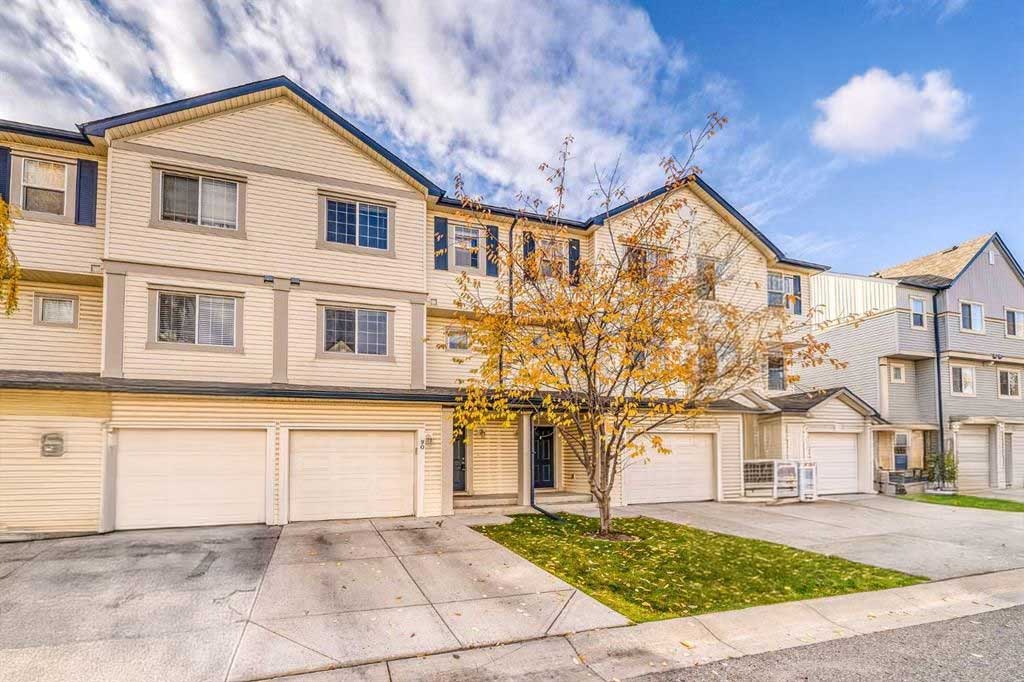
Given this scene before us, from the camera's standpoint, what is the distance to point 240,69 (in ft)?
49.6

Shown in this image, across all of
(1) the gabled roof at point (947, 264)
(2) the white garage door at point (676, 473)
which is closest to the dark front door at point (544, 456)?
(2) the white garage door at point (676, 473)

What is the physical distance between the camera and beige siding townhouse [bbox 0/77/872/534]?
11883 millimetres

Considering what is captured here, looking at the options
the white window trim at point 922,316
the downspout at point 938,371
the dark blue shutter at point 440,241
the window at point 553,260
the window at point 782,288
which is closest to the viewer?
the window at point 553,260

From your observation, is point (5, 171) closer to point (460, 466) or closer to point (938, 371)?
point (460, 466)

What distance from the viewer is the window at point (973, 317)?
23462 millimetres

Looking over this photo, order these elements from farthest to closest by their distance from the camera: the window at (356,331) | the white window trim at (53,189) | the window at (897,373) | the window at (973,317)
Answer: the window at (973,317) → the window at (897,373) → the window at (356,331) → the white window trim at (53,189)

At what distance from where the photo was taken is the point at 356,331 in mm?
14344

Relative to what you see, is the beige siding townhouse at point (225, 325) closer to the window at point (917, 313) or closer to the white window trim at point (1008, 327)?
the window at point (917, 313)

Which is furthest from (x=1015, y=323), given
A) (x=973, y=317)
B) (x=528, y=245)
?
(x=528, y=245)

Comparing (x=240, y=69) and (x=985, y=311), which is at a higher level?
(x=240, y=69)

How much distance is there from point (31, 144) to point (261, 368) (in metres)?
7.00

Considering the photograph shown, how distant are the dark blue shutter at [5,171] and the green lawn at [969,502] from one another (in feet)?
87.0

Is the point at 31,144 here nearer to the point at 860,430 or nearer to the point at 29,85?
the point at 29,85

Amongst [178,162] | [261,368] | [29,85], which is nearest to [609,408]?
[261,368]
